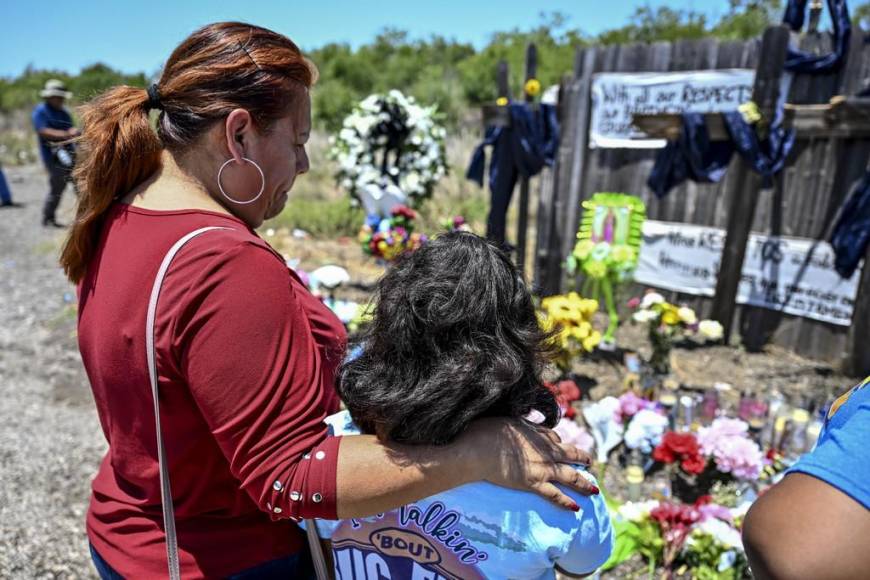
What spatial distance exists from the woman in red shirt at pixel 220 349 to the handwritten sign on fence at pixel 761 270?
4.32m

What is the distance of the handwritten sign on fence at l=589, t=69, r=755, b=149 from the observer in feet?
15.2

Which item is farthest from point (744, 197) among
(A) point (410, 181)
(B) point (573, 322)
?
(A) point (410, 181)

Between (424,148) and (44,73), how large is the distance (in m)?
33.5

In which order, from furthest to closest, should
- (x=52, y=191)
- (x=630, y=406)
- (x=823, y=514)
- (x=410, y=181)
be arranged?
1. (x=52, y=191)
2. (x=410, y=181)
3. (x=630, y=406)
4. (x=823, y=514)

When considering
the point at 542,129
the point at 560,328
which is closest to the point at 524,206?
the point at 542,129

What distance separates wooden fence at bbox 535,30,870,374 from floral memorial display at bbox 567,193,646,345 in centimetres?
37

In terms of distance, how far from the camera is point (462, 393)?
0.92 m

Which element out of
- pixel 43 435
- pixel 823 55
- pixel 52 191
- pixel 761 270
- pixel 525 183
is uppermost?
pixel 823 55

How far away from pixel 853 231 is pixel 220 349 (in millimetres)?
4445

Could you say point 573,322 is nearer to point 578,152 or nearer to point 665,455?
point 665,455

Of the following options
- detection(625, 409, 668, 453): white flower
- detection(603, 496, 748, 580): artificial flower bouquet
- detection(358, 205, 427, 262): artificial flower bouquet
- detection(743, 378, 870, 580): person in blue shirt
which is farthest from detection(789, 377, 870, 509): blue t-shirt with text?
detection(358, 205, 427, 262): artificial flower bouquet

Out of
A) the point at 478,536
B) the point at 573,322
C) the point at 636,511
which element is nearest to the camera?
the point at 478,536

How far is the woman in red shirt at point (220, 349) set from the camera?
87 centimetres

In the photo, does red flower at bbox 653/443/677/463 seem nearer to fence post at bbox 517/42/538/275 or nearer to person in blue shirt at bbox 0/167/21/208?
fence post at bbox 517/42/538/275
